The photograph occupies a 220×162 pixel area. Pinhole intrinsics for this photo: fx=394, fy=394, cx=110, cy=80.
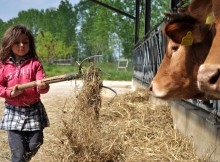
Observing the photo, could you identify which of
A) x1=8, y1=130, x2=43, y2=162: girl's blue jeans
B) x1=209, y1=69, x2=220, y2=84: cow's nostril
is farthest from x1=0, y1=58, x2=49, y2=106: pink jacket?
x1=209, y1=69, x2=220, y2=84: cow's nostril

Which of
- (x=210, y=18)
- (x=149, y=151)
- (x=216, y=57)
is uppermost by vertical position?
(x=210, y=18)

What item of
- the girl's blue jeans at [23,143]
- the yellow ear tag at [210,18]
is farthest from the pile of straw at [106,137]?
the yellow ear tag at [210,18]

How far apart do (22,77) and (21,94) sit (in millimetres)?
166

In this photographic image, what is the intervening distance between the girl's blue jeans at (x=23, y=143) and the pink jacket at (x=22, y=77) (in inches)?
10.7

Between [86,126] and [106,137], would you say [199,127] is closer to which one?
[106,137]

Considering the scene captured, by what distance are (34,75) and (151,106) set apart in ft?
12.0

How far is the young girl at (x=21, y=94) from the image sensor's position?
3.46 meters

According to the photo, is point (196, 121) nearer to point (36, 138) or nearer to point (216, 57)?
point (36, 138)

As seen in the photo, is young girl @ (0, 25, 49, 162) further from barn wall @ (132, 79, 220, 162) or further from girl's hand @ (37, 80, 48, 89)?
barn wall @ (132, 79, 220, 162)

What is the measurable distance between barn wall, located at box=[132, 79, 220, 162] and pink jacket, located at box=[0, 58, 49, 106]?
5.49ft

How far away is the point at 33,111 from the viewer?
357 cm

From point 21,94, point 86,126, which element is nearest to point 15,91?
point 21,94

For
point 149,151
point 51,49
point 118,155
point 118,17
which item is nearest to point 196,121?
point 149,151

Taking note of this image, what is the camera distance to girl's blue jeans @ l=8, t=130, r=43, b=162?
3.45 meters
